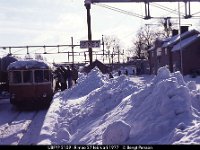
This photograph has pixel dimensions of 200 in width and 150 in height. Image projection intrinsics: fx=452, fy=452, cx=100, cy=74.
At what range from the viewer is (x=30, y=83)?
23.5 meters

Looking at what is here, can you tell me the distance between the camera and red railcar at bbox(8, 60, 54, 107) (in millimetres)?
23422

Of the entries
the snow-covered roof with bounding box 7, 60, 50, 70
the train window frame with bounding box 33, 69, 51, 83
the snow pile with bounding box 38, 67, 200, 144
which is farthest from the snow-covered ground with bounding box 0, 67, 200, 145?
the snow-covered roof with bounding box 7, 60, 50, 70

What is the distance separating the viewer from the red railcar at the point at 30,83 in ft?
76.8

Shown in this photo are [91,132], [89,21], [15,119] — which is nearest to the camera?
[91,132]

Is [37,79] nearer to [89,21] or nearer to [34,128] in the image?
[34,128]

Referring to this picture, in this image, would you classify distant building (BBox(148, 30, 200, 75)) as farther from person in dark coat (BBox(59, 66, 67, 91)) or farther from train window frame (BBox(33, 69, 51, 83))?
train window frame (BBox(33, 69, 51, 83))

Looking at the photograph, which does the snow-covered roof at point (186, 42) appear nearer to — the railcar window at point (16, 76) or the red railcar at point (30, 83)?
the red railcar at point (30, 83)

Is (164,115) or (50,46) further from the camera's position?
(50,46)

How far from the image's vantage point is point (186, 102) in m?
10.4

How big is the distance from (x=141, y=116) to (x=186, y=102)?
128 cm

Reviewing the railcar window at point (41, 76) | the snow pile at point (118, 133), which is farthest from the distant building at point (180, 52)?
the snow pile at point (118, 133)

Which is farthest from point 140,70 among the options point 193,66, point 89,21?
point 89,21

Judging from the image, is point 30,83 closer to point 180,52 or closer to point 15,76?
point 15,76

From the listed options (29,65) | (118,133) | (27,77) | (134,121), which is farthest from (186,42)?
(118,133)
